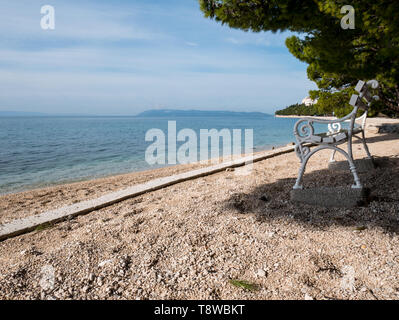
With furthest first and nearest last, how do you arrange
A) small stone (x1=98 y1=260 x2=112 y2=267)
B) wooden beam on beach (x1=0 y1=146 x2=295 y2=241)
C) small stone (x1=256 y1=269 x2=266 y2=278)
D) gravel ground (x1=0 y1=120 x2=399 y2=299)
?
wooden beam on beach (x1=0 y1=146 x2=295 y2=241), small stone (x1=98 y1=260 x2=112 y2=267), small stone (x1=256 y1=269 x2=266 y2=278), gravel ground (x1=0 y1=120 x2=399 y2=299)

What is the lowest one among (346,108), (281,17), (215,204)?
(215,204)

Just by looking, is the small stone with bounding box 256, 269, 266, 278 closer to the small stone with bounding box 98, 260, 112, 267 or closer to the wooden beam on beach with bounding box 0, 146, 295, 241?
the small stone with bounding box 98, 260, 112, 267

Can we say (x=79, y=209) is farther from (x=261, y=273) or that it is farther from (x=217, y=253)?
(x=261, y=273)

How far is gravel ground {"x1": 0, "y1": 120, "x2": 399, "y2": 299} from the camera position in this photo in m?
2.02

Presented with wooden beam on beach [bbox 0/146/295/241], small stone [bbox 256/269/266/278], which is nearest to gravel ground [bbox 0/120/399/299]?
small stone [bbox 256/269/266/278]

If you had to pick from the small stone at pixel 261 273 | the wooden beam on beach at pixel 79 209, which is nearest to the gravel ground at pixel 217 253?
the small stone at pixel 261 273

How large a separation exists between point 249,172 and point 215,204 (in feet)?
7.73

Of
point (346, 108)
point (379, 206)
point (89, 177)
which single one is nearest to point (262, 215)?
point (379, 206)

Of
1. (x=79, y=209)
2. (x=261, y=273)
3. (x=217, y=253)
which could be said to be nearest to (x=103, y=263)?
(x=217, y=253)

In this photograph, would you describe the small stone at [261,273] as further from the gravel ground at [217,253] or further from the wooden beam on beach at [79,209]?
the wooden beam on beach at [79,209]

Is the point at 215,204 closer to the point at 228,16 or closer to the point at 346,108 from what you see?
the point at 228,16

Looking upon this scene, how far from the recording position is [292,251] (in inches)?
95.7

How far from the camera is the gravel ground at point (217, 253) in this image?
79.5 inches

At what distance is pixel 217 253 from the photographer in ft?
8.16
